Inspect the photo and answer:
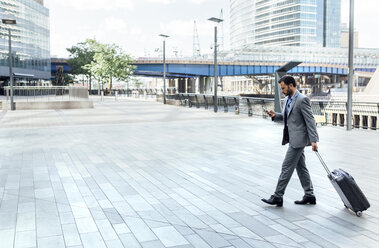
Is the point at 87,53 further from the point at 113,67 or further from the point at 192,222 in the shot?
the point at 192,222

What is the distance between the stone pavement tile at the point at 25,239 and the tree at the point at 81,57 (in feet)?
266

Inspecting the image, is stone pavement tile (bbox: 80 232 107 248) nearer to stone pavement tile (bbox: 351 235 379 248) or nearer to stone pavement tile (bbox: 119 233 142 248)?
stone pavement tile (bbox: 119 233 142 248)

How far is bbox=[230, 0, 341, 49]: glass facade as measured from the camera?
452 ft

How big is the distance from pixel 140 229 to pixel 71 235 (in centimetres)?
→ 81

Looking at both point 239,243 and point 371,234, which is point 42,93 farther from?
point 371,234

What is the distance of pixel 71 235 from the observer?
187 inches

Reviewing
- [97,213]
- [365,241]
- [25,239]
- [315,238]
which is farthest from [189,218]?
[365,241]

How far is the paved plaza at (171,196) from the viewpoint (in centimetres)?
468

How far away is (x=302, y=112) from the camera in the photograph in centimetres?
555

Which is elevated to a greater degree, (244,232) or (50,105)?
(50,105)

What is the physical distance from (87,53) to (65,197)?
87.8 metres

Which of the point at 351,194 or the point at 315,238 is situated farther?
the point at 351,194

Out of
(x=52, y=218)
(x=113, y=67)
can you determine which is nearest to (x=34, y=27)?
(x=113, y=67)

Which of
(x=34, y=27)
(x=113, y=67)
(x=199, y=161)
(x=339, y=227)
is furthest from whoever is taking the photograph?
(x=34, y=27)
